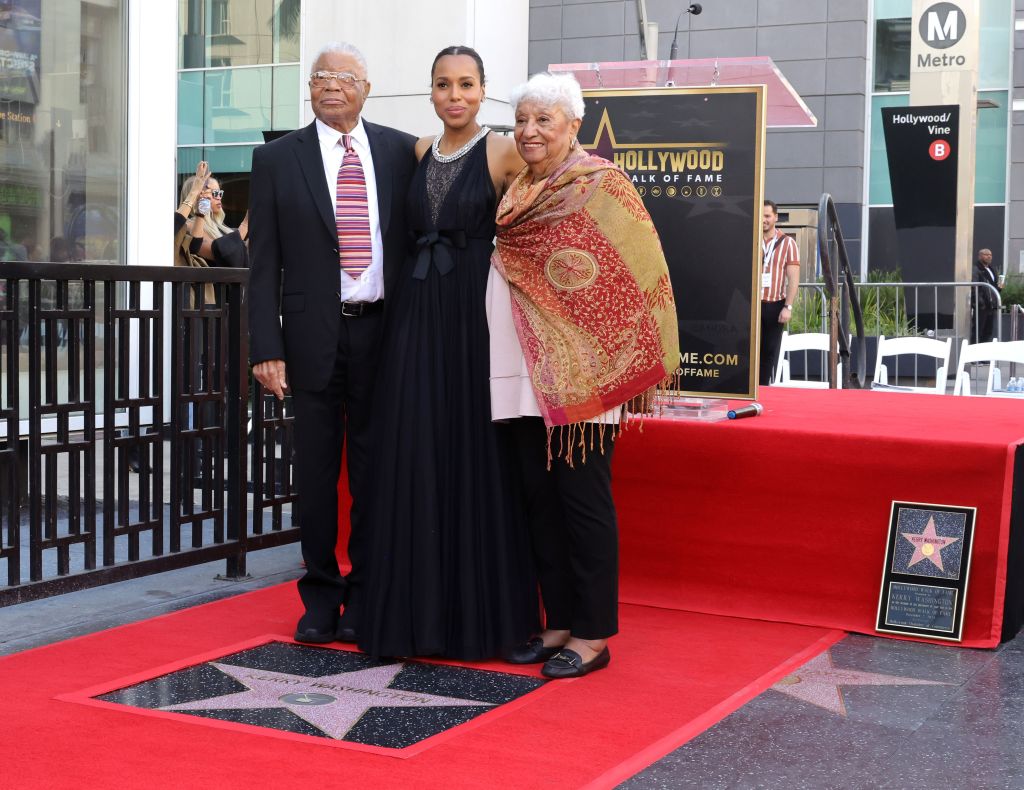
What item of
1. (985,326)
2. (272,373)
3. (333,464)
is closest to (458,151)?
(272,373)

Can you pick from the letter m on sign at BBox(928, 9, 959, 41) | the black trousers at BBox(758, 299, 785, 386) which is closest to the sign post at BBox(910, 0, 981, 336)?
the letter m on sign at BBox(928, 9, 959, 41)

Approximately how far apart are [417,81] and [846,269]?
10.9 feet

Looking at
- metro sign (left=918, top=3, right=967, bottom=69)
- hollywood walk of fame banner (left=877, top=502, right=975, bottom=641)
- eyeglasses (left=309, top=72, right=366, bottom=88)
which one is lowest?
hollywood walk of fame banner (left=877, top=502, right=975, bottom=641)

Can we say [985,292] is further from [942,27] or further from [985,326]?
[942,27]

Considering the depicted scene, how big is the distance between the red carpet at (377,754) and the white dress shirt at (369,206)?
1.07m

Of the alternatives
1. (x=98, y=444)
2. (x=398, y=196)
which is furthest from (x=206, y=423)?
(x=398, y=196)

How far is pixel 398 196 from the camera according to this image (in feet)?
12.5

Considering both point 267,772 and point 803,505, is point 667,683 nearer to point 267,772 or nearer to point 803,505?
point 803,505

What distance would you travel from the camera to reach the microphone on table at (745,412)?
4.50m

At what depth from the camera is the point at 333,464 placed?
3.95 m

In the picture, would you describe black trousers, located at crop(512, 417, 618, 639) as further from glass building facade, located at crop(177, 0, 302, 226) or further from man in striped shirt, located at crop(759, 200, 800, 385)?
glass building facade, located at crop(177, 0, 302, 226)

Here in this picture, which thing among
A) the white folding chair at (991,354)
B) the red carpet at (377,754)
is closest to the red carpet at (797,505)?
the red carpet at (377,754)

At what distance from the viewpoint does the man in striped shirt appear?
9.71 m

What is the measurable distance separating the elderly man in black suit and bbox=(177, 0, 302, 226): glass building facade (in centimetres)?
→ 1836
